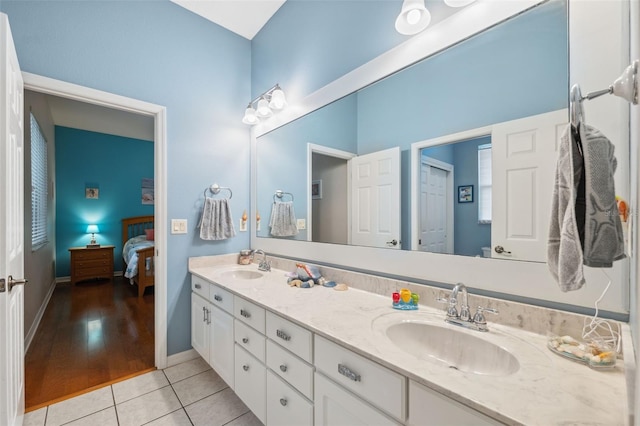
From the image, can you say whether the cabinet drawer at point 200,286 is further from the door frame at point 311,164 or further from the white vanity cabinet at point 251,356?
the door frame at point 311,164

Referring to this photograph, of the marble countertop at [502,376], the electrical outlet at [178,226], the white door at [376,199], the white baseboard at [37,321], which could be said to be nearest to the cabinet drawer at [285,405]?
the marble countertop at [502,376]

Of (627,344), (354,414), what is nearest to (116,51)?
(354,414)

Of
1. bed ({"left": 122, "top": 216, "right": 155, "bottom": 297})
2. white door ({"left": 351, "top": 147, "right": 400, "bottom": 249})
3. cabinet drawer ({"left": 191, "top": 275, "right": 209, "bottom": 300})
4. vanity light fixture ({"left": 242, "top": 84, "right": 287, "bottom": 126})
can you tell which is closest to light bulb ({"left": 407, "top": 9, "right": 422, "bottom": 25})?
white door ({"left": 351, "top": 147, "right": 400, "bottom": 249})

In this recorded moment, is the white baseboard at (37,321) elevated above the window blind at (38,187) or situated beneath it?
situated beneath

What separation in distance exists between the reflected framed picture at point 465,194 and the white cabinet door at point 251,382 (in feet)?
3.97

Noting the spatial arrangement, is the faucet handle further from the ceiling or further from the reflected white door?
the ceiling

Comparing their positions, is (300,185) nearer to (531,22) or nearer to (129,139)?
(531,22)

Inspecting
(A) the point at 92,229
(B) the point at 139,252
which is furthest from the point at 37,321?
(A) the point at 92,229

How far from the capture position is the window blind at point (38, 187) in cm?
299

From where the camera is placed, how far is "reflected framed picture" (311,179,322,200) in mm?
1892

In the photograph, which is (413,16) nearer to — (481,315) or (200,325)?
(481,315)

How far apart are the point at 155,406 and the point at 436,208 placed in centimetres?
202

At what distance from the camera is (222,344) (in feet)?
5.72

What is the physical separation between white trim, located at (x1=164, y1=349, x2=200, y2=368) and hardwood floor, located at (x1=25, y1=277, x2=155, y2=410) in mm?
137
